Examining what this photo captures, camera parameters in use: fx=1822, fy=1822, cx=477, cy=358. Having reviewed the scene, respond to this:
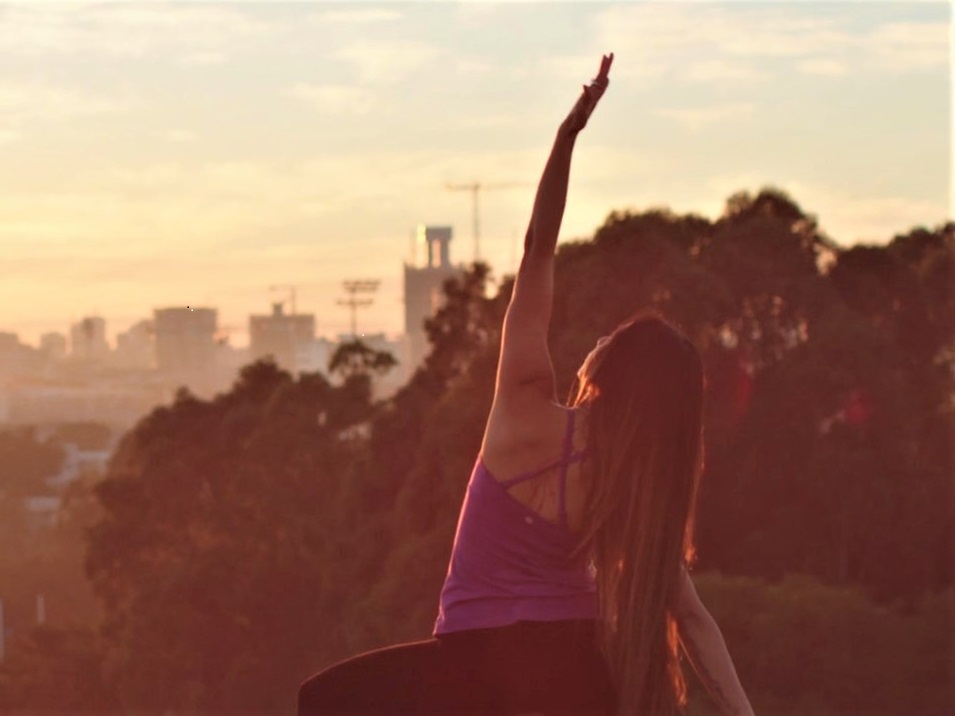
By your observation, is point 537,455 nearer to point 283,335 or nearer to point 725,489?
point 725,489

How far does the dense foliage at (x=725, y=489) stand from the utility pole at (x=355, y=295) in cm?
3404

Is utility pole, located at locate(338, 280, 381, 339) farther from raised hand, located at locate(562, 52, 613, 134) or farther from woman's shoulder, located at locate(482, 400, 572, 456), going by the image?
woman's shoulder, located at locate(482, 400, 572, 456)

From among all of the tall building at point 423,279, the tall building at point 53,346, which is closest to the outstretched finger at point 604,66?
the tall building at point 423,279

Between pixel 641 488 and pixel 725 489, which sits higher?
pixel 641 488

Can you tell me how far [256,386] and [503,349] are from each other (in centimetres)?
3783

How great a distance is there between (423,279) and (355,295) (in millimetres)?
6854

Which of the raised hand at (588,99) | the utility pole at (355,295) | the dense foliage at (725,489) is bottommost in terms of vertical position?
the dense foliage at (725,489)

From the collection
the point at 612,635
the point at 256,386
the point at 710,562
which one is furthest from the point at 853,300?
the point at 612,635

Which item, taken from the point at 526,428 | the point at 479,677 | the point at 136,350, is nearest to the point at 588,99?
the point at 526,428

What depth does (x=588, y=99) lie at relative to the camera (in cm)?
326

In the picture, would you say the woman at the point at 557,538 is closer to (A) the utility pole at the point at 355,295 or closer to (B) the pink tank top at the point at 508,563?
(B) the pink tank top at the point at 508,563

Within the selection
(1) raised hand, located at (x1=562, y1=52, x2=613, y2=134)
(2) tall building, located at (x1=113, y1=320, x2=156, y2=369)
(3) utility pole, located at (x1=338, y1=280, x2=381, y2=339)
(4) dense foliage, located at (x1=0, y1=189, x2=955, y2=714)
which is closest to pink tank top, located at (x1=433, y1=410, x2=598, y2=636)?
(1) raised hand, located at (x1=562, y1=52, x2=613, y2=134)

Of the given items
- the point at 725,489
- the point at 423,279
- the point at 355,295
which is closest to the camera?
the point at 725,489

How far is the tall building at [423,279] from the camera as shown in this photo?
2520 inches
